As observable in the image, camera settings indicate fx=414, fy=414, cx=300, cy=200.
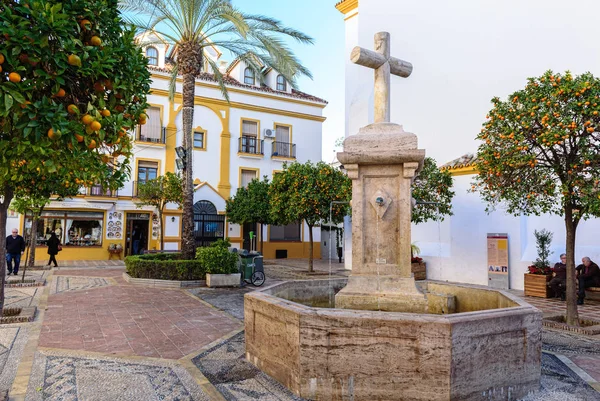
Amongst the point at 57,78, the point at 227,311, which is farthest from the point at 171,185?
the point at 57,78

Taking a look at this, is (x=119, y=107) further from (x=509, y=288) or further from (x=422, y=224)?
(x=422, y=224)

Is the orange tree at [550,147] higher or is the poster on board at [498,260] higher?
the orange tree at [550,147]

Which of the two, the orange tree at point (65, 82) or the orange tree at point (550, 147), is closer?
the orange tree at point (65, 82)

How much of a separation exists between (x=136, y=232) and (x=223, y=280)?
1342 cm

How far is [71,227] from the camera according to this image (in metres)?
22.0

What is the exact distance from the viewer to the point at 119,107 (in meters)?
3.59

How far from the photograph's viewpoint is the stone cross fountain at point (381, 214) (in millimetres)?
4945

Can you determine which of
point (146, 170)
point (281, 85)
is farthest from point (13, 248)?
point (281, 85)

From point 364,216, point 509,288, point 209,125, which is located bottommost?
point 509,288

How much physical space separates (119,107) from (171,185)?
17.1 meters

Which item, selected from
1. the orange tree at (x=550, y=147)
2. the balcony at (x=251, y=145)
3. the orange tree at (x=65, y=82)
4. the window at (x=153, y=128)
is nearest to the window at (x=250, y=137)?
the balcony at (x=251, y=145)

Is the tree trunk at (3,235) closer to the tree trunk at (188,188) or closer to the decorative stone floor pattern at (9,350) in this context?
the decorative stone floor pattern at (9,350)

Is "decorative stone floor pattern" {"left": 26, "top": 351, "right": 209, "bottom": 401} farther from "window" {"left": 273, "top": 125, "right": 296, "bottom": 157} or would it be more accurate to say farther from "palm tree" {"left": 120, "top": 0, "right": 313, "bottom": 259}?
"window" {"left": 273, "top": 125, "right": 296, "bottom": 157}

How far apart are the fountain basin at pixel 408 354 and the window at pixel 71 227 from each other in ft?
69.0
